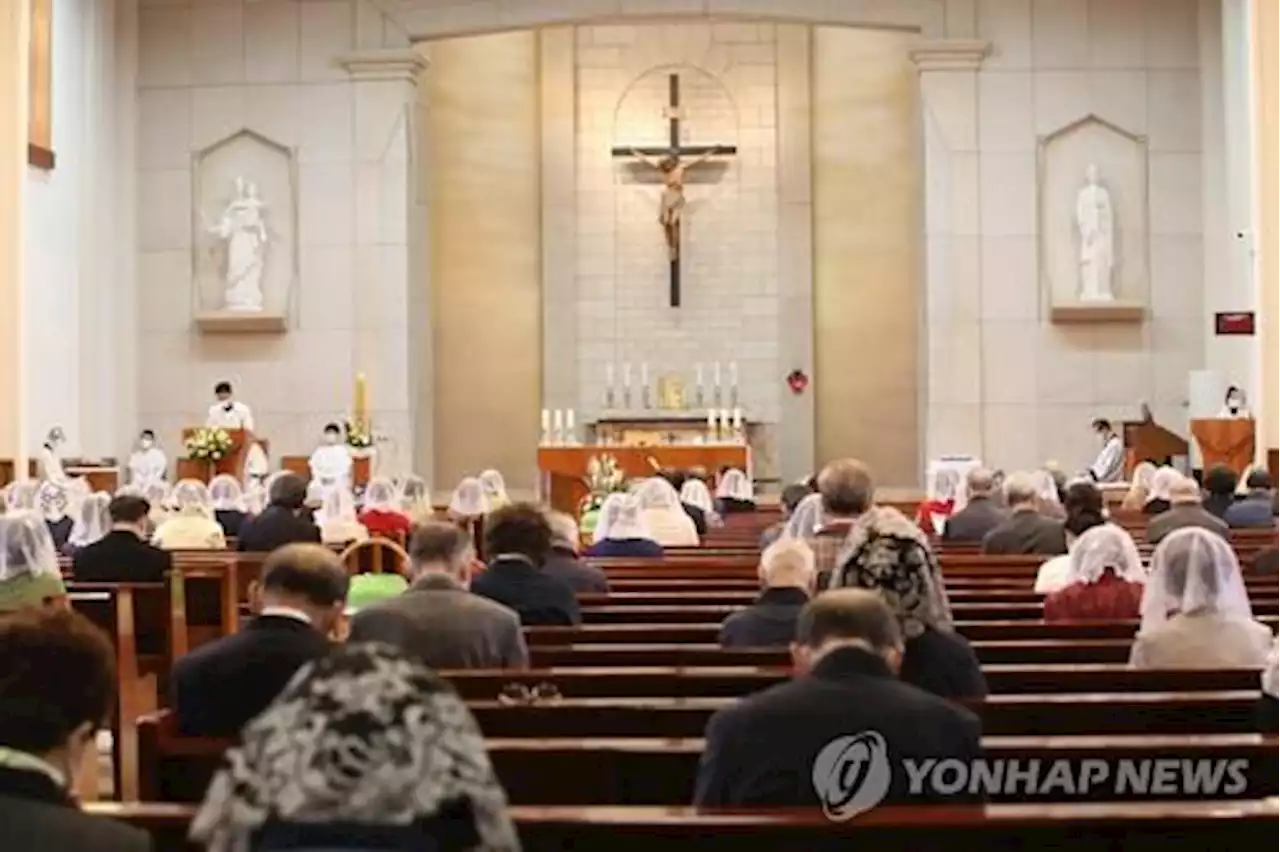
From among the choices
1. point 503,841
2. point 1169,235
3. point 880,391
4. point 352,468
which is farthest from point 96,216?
point 503,841

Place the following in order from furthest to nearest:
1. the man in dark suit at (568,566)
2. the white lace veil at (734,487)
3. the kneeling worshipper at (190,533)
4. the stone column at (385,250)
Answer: the stone column at (385,250) → the white lace veil at (734,487) → the kneeling worshipper at (190,533) → the man in dark suit at (568,566)

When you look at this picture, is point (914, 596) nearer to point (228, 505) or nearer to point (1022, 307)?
point (228, 505)

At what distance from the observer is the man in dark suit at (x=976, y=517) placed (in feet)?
36.4

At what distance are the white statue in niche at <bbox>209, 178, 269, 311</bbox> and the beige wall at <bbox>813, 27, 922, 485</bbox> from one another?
6177mm

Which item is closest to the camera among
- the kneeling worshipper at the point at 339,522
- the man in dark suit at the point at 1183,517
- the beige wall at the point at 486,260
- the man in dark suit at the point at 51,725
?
the man in dark suit at the point at 51,725

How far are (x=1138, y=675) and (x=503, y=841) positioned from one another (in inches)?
143

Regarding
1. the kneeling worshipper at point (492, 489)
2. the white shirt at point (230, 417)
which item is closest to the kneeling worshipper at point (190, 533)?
the kneeling worshipper at point (492, 489)

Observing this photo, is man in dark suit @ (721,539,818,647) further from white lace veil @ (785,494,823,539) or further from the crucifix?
the crucifix

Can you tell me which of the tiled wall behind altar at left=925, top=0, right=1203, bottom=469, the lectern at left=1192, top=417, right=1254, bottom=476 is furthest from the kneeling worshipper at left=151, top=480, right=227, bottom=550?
the tiled wall behind altar at left=925, top=0, right=1203, bottom=469

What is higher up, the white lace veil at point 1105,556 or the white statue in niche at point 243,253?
the white statue in niche at point 243,253

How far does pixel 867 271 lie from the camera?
22.2m

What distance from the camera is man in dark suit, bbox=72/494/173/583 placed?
823cm

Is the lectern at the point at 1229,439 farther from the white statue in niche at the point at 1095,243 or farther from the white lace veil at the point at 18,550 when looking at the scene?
the white lace veil at the point at 18,550

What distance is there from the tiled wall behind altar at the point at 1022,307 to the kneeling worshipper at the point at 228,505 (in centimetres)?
835
